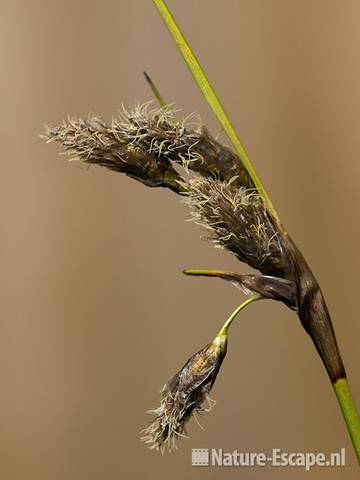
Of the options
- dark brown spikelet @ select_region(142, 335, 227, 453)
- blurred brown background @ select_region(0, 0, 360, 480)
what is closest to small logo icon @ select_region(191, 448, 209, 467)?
blurred brown background @ select_region(0, 0, 360, 480)

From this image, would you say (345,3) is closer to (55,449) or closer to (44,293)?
(44,293)

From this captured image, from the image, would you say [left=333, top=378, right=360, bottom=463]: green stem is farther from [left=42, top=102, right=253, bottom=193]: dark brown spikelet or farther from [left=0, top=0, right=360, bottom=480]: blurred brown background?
[left=0, top=0, right=360, bottom=480]: blurred brown background

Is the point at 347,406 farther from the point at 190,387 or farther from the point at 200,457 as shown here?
the point at 200,457

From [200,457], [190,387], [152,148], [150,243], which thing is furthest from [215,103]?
[200,457]

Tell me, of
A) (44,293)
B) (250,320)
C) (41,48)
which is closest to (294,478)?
(250,320)

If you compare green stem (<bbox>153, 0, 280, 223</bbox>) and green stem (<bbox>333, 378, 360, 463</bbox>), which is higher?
green stem (<bbox>153, 0, 280, 223</bbox>)

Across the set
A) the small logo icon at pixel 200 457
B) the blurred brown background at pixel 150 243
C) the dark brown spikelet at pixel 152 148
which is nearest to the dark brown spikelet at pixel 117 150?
the dark brown spikelet at pixel 152 148
